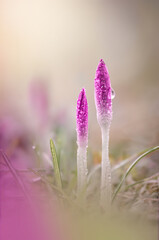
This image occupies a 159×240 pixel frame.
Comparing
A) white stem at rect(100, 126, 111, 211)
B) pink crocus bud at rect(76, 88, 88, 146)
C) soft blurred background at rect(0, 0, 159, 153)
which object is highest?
soft blurred background at rect(0, 0, 159, 153)

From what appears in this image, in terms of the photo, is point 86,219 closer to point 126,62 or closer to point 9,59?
point 9,59

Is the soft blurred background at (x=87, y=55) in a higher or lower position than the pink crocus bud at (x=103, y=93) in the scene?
higher

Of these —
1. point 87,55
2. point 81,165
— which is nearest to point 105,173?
point 81,165

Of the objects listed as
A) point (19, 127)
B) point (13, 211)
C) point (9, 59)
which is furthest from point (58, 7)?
point (13, 211)

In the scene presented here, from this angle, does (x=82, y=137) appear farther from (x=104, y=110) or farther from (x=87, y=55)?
(x=87, y=55)

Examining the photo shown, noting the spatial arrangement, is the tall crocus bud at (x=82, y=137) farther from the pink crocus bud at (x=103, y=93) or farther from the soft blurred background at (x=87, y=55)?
the soft blurred background at (x=87, y=55)

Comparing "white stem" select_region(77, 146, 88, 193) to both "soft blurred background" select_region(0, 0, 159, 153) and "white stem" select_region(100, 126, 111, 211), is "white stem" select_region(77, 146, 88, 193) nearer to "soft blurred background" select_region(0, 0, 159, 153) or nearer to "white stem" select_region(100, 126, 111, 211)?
"white stem" select_region(100, 126, 111, 211)

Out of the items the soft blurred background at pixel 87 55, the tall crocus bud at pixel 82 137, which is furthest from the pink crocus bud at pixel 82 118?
the soft blurred background at pixel 87 55

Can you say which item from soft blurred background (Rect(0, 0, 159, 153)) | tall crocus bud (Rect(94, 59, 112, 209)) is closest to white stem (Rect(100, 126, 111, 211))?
tall crocus bud (Rect(94, 59, 112, 209))
